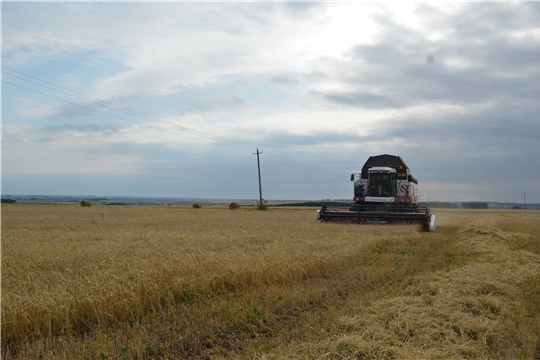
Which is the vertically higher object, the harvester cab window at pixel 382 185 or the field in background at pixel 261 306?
the harvester cab window at pixel 382 185

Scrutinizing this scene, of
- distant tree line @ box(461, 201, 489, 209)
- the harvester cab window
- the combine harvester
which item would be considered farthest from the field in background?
distant tree line @ box(461, 201, 489, 209)

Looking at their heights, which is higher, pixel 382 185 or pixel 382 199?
pixel 382 185

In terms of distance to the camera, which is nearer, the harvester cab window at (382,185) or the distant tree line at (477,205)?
the harvester cab window at (382,185)

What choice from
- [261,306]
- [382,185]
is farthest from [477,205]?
[261,306]

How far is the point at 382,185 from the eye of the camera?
84.7 ft

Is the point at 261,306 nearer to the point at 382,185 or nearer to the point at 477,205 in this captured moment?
the point at 382,185

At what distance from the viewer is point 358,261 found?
11312 millimetres

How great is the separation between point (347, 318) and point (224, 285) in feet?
9.51

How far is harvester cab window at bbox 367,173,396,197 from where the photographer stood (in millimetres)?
25688

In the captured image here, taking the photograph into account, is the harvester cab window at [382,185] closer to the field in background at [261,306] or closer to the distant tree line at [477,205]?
the field in background at [261,306]

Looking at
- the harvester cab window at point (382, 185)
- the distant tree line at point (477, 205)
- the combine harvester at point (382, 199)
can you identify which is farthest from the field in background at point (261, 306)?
the distant tree line at point (477, 205)

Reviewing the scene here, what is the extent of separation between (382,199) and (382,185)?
1161mm

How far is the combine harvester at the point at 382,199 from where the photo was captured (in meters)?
22.4

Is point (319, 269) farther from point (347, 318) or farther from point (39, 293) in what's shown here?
point (39, 293)
